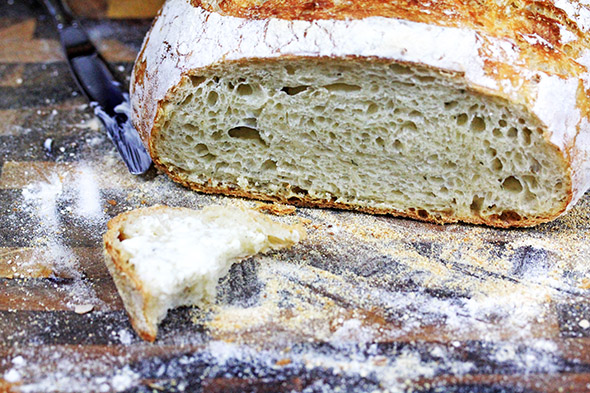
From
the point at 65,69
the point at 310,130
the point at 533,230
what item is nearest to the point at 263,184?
the point at 310,130

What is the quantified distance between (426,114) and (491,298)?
0.74 meters

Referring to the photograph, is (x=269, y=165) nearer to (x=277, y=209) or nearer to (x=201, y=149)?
(x=277, y=209)

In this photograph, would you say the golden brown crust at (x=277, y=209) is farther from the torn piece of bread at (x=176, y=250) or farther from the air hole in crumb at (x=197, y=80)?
the air hole in crumb at (x=197, y=80)

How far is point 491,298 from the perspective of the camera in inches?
99.7

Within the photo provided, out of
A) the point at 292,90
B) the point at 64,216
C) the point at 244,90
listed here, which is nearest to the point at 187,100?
the point at 244,90

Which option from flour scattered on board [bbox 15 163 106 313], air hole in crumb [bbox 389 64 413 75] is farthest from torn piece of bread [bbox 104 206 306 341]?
air hole in crumb [bbox 389 64 413 75]

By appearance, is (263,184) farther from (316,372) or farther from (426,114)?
(316,372)

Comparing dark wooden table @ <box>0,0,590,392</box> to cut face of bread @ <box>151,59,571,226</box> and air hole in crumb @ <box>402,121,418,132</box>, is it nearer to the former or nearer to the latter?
cut face of bread @ <box>151,59,571,226</box>

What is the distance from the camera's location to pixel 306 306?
2.49 m

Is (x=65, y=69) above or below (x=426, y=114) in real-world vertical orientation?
below

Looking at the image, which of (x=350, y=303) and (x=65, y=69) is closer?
(x=350, y=303)

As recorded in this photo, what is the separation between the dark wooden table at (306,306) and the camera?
2.22m

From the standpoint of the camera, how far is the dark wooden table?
2225 mm

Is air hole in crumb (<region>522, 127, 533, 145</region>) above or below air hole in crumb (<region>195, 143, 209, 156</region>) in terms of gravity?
above
